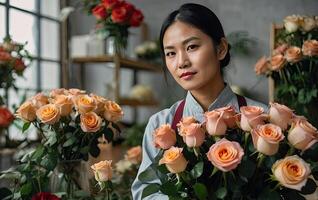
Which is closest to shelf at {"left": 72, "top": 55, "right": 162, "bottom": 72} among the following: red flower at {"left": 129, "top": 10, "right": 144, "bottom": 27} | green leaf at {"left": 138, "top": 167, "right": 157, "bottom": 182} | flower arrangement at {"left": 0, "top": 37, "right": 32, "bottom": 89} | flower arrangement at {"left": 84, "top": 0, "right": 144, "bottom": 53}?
flower arrangement at {"left": 84, "top": 0, "right": 144, "bottom": 53}

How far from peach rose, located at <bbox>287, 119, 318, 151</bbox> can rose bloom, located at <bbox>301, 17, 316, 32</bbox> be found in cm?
74

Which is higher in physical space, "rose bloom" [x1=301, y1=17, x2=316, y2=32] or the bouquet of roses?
"rose bloom" [x1=301, y1=17, x2=316, y2=32]

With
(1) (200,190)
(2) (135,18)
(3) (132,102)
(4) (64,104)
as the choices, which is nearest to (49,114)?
(4) (64,104)

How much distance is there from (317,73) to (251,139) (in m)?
0.77

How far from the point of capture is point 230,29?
1852 mm

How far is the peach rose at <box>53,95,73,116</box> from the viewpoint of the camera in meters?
0.79

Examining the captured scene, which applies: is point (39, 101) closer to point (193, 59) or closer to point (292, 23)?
point (193, 59)

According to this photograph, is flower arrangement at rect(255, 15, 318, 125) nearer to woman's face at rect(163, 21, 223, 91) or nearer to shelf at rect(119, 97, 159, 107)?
woman's face at rect(163, 21, 223, 91)

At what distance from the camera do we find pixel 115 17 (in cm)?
142

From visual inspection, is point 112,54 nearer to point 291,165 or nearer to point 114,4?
point 114,4

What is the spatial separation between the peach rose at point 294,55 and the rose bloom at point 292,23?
0.07m

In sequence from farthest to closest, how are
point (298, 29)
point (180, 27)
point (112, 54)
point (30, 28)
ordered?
point (30, 28) → point (112, 54) → point (298, 29) → point (180, 27)

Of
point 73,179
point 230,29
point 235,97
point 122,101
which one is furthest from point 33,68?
point 235,97

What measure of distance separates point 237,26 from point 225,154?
1453mm
